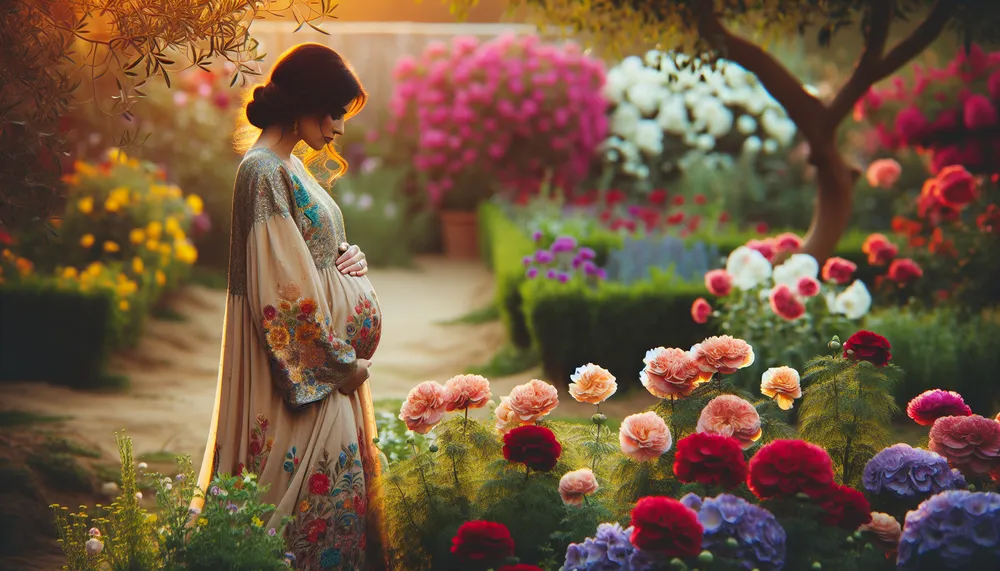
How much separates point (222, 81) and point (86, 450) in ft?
23.0

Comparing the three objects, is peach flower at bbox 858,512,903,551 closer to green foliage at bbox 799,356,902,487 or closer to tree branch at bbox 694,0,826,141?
green foliage at bbox 799,356,902,487

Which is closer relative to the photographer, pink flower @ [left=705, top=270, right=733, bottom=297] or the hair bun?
the hair bun

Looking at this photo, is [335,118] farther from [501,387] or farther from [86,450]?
[501,387]

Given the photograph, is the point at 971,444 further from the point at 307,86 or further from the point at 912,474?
the point at 307,86

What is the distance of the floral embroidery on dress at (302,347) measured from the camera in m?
2.72

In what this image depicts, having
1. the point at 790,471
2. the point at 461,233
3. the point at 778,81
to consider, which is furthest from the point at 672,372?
the point at 461,233

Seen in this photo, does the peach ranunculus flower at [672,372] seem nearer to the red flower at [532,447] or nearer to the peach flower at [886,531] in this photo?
the red flower at [532,447]

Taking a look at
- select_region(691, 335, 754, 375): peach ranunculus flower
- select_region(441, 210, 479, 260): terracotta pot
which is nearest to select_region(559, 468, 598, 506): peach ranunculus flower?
select_region(691, 335, 754, 375): peach ranunculus flower

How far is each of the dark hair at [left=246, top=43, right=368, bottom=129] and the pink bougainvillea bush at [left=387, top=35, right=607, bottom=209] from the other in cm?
800

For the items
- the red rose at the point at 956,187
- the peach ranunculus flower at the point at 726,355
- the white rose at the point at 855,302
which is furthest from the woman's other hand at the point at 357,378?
the red rose at the point at 956,187

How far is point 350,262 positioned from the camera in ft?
9.66

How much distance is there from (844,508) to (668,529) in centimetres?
53

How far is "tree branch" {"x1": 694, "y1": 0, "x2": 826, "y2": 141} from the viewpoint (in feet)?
16.8

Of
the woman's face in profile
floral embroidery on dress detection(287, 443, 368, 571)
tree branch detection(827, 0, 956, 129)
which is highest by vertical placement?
tree branch detection(827, 0, 956, 129)
